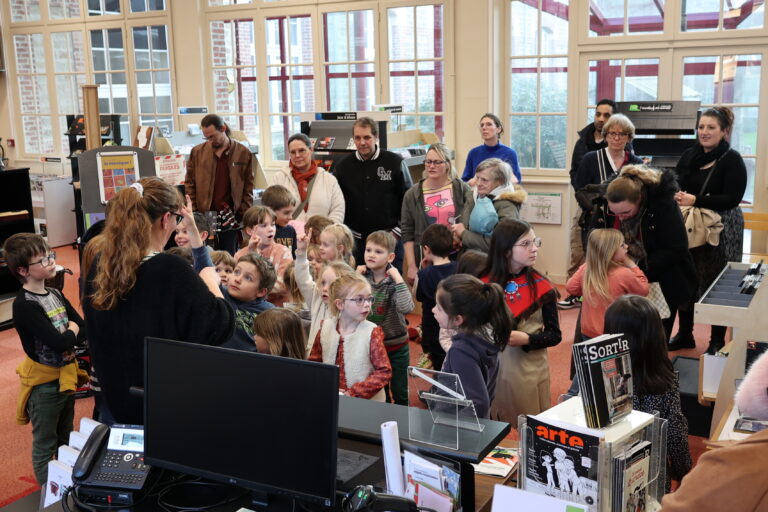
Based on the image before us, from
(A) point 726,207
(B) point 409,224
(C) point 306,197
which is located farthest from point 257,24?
(A) point 726,207

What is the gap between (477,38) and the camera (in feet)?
23.8

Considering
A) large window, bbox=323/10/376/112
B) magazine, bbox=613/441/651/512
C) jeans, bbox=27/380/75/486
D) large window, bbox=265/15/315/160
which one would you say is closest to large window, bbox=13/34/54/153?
large window, bbox=265/15/315/160

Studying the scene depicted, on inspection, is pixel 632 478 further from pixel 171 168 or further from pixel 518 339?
pixel 171 168

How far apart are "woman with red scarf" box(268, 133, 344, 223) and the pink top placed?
206cm

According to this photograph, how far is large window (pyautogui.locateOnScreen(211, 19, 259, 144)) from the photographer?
8.80 metres

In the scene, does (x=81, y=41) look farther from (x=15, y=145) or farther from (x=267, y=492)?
(x=267, y=492)

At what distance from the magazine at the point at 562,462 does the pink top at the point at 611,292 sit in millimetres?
1970

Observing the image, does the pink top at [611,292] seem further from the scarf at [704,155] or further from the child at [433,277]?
the scarf at [704,155]

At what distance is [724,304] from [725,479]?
2102 millimetres

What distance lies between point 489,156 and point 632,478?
15.7 feet

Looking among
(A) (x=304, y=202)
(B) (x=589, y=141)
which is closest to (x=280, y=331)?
(A) (x=304, y=202)

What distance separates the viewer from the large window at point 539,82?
277 inches

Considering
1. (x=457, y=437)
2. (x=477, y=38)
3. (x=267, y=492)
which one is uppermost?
(x=477, y=38)

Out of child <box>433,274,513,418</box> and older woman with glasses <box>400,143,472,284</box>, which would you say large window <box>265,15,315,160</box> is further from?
child <box>433,274,513,418</box>
